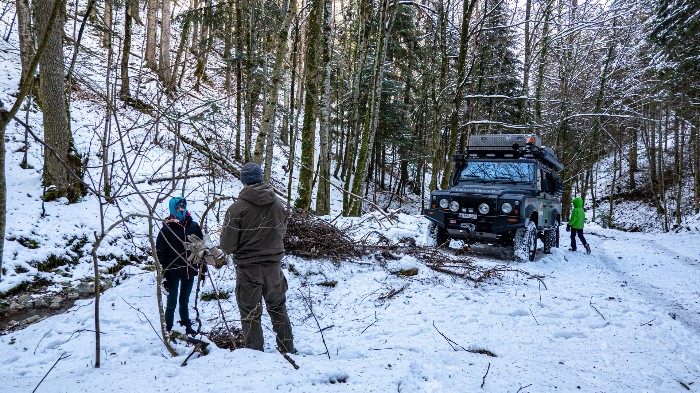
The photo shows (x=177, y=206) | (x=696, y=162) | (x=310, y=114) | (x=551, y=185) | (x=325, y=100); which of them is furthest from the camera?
(x=696, y=162)

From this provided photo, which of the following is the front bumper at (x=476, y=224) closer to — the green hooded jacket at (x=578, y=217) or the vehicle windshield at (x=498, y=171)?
the vehicle windshield at (x=498, y=171)

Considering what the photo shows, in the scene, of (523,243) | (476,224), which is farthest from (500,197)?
(523,243)

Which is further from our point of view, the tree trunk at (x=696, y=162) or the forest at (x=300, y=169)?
the tree trunk at (x=696, y=162)

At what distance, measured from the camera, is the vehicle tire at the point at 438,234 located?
336 inches

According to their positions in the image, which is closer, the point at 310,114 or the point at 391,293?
the point at 391,293

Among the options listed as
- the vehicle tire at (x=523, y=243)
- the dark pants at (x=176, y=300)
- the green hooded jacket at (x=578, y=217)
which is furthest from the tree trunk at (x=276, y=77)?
the green hooded jacket at (x=578, y=217)

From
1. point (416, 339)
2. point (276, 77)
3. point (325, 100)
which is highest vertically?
point (325, 100)

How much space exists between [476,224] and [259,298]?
5.30 metres

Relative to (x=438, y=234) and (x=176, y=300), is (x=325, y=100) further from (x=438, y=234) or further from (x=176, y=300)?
(x=176, y=300)

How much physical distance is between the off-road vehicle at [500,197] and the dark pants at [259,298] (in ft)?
16.1

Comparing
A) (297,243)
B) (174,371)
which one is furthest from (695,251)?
(174,371)

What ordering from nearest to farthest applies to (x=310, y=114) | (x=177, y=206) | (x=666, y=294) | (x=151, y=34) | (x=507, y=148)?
(x=177, y=206) → (x=666, y=294) → (x=507, y=148) → (x=310, y=114) → (x=151, y=34)

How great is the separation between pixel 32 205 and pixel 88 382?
795 cm

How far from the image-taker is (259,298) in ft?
13.8
